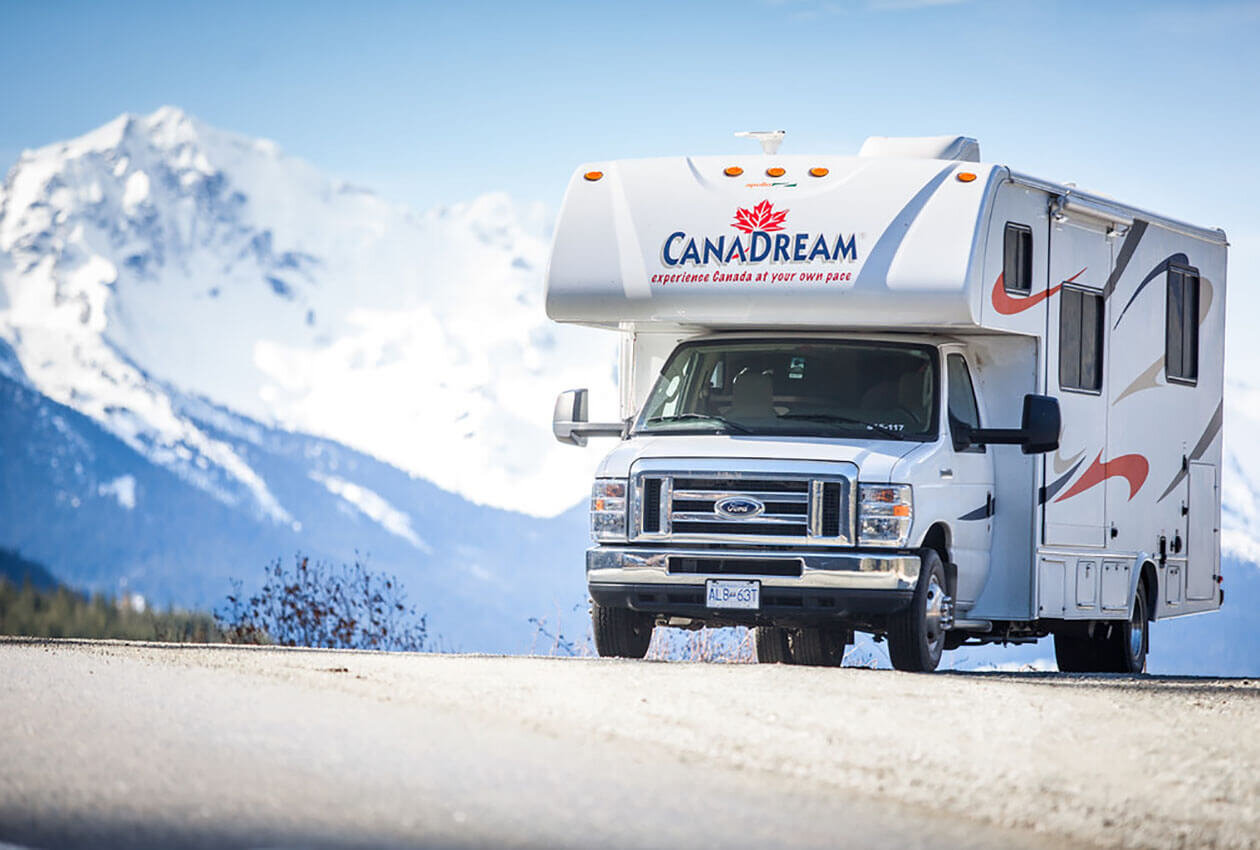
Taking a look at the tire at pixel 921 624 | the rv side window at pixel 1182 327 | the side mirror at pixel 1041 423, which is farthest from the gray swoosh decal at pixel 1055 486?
the rv side window at pixel 1182 327

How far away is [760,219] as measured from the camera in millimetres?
13555

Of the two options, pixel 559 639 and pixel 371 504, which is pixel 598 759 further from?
pixel 371 504

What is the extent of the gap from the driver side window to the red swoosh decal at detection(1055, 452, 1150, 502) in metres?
1.12

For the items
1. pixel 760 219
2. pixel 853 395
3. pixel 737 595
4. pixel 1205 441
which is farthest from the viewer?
pixel 1205 441

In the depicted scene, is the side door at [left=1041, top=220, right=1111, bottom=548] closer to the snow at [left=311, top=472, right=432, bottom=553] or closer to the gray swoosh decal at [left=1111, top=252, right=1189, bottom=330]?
the gray swoosh decal at [left=1111, top=252, right=1189, bottom=330]

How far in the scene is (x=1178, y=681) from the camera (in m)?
14.1

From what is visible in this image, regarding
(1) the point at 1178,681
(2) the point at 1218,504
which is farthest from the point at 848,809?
(2) the point at 1218,504

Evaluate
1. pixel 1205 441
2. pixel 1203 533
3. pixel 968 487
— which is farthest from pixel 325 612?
pixel 1205 441

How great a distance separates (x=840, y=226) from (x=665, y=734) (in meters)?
5.26

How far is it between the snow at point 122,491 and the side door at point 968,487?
163 metres

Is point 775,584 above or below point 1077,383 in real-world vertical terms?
below

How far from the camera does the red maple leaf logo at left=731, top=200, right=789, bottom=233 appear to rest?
1350 cm

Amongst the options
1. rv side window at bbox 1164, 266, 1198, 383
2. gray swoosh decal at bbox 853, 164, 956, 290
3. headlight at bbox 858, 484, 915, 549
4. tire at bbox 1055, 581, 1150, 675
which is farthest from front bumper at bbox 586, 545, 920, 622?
rv side window at bbox 1164, 266, 1198, 383

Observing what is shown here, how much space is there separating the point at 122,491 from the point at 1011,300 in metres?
166
